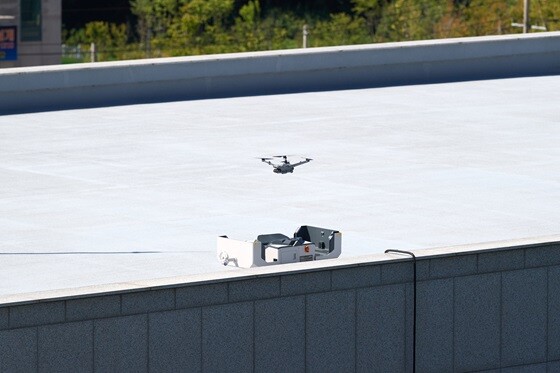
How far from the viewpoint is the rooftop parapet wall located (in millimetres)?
25484

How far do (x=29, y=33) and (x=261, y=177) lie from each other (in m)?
30.2

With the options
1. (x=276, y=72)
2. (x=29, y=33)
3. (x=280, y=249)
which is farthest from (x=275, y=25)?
(x=280, y=249)

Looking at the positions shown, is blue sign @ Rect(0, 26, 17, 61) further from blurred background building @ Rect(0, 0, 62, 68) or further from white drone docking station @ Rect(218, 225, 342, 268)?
white drone docking station @ Rect(218, 225, 342, 268)

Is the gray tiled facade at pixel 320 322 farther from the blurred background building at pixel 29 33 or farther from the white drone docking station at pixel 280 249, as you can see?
the blurred background building at pixel 29 33

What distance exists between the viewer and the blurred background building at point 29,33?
48.2 m

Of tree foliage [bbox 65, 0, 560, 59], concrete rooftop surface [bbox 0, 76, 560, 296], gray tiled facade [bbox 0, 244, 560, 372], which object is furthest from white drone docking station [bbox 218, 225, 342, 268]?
tree foliage [bbox 65, 0, 560, 59]

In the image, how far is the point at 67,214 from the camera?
18031 mm

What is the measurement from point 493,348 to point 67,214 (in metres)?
6.81

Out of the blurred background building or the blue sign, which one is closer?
the blue sign

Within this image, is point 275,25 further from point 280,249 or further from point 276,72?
point 280,249

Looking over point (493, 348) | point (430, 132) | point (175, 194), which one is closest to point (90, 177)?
point (175, 194)

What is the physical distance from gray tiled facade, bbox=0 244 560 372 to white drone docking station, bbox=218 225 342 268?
123cm

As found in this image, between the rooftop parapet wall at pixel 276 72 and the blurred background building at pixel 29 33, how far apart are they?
20.3 m

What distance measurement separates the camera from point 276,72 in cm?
2788
